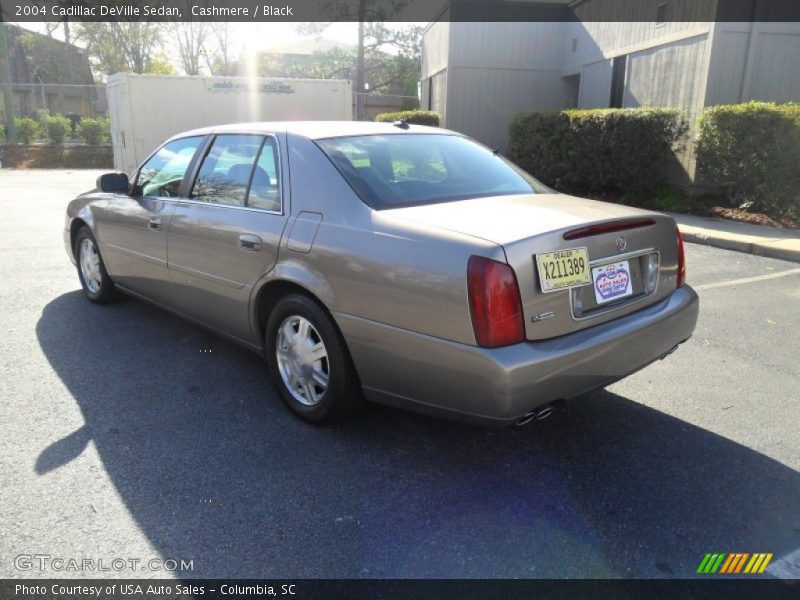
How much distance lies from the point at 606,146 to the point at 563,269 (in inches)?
386

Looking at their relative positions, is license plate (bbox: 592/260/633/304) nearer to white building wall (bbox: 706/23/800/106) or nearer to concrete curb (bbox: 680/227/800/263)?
concrete curb (bbox: 680/227/800/263)

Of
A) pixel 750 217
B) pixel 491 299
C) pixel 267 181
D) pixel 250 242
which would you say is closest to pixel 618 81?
pixel 750 217

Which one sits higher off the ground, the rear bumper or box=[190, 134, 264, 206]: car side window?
box=[190, 134, 264, 206]: car side window

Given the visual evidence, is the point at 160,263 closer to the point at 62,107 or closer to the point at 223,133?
the point at 223,133

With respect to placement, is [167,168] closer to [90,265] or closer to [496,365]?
[90,265]

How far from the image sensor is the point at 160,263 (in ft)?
14.5

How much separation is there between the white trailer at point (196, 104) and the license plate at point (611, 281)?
16.0 meters

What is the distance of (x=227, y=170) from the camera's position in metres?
4.00

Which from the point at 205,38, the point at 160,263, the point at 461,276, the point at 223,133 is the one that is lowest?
the point at 160,263

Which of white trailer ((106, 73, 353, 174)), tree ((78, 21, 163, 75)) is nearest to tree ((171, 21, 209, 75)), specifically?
tree ((78, 21, 163, 75))

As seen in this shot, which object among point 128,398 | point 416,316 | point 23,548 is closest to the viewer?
point 23,548

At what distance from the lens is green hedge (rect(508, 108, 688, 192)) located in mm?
11258

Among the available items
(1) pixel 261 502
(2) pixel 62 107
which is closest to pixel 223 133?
(1) pixel 261 502

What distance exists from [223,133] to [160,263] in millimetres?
1009
